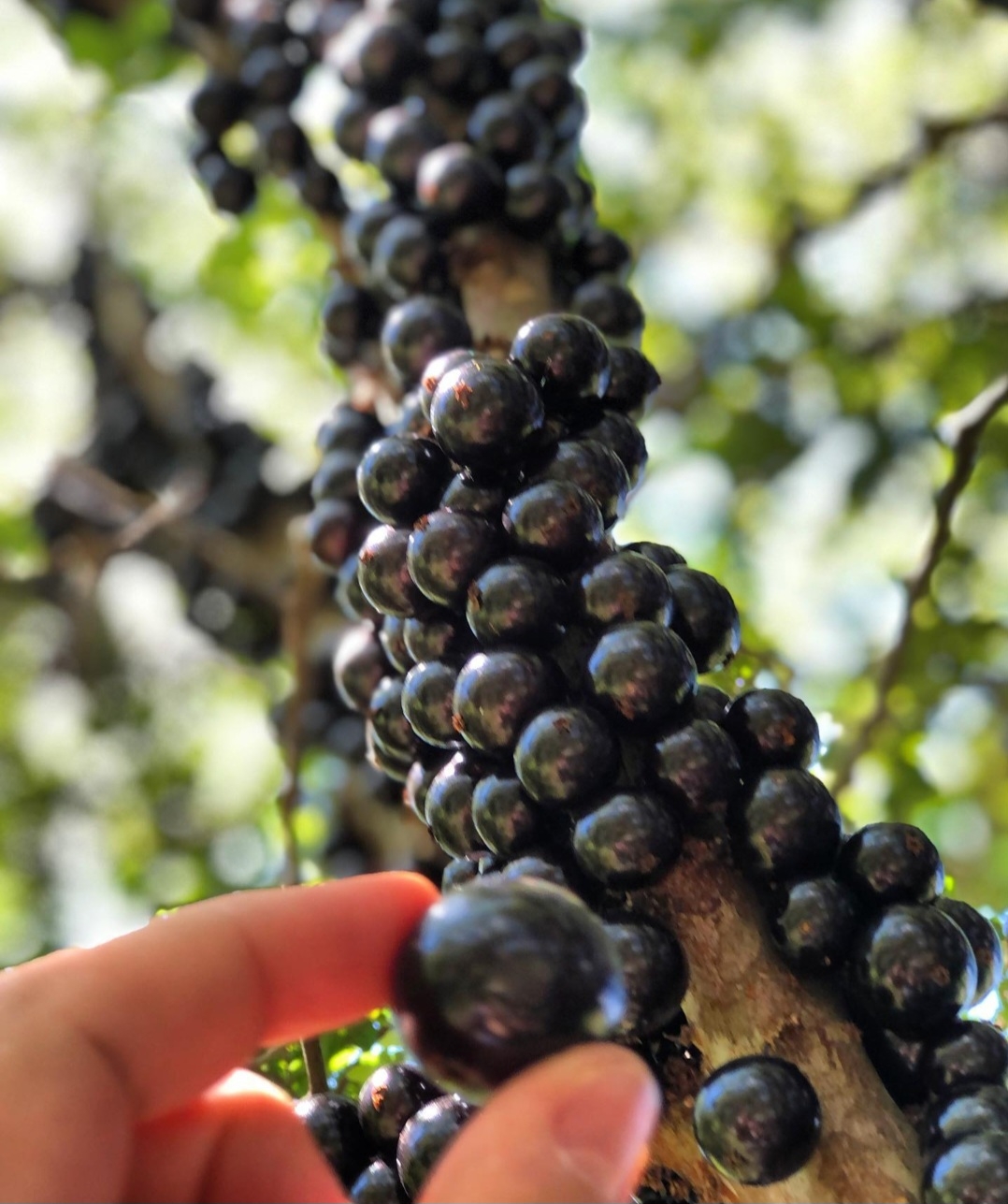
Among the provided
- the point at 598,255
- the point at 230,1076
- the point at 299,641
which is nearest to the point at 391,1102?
the point at 230,1076

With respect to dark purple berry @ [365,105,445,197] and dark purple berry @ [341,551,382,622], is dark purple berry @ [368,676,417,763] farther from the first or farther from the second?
dark purple berry @ [365,105,445,197]

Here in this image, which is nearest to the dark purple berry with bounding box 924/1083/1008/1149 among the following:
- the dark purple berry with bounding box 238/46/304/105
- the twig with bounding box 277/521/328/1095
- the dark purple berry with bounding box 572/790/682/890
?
the dark purple berry with bounding box 572/790/682/890

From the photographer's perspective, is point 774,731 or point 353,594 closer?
point 774,731

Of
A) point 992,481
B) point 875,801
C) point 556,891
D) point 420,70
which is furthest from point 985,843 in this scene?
point 556,891

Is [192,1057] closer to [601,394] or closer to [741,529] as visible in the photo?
[601,394]

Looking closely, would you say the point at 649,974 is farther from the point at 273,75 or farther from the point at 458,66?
the point at 273,75
